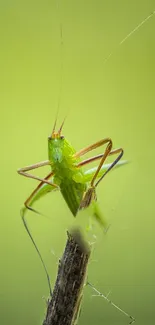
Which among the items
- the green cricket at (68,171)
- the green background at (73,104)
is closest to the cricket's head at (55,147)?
the green cricket at (68,171)

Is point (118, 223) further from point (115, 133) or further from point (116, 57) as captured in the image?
point (116, 57)

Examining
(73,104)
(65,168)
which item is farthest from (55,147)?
(73,104)

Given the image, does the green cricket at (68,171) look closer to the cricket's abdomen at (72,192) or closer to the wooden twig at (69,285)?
the cricket's abdomen at (72,192)

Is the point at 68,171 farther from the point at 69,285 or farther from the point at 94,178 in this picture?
the point at 69,285

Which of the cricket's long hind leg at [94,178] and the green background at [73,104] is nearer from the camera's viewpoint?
the cricket's long hind leg at [94,178]

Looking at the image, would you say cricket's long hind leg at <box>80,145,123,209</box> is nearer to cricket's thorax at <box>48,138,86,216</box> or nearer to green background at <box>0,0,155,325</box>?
cricket's thorax at <box>48,138,86,216</box>

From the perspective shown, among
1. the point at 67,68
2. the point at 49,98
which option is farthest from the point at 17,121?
the point at 67,68
